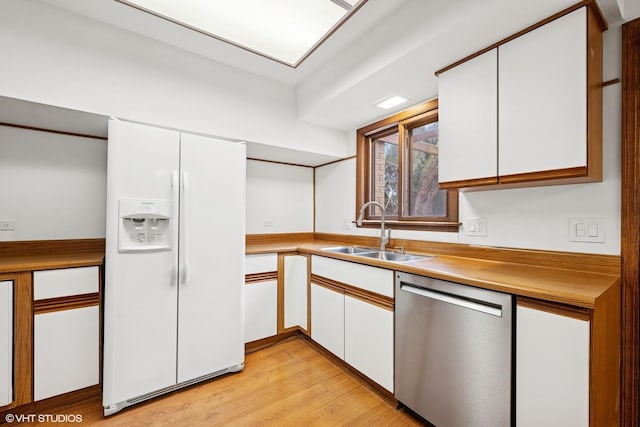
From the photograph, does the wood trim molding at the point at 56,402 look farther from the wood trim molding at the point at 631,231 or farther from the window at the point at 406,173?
the wood trim molding at the point at 631,231

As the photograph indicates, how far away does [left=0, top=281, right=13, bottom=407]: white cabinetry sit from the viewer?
1.56 meters

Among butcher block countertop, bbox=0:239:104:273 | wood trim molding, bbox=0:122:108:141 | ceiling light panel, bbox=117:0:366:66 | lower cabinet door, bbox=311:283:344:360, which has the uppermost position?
ceiling light panel, bbox=117:0:366:66

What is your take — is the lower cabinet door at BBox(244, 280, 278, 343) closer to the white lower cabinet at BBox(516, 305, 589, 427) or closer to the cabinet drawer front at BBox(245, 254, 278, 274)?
the cabinet drawer front at BBox(245, 254, 278, 274)

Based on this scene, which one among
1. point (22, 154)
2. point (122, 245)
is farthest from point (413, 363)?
point (22, 154)

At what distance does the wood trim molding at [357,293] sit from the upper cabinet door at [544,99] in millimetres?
984

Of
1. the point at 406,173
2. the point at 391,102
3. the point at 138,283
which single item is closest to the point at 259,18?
the point at 391,102

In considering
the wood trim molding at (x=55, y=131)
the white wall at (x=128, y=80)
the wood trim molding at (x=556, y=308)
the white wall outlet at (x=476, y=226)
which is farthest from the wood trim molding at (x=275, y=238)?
the wood trim molding at (x=556, y=308)

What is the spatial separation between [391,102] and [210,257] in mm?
1850

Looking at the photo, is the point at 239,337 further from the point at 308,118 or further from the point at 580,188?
the point at 580,188

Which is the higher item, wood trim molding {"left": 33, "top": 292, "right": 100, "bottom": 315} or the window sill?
the window sill

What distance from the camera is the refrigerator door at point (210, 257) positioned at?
6.31 feet

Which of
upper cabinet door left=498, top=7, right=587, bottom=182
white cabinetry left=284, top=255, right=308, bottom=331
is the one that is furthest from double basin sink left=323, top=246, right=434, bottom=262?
upper cabinet door left=498, top=7, right=587, bottom=182

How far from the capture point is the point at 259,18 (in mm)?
1851

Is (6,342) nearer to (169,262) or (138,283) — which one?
(138,283)
